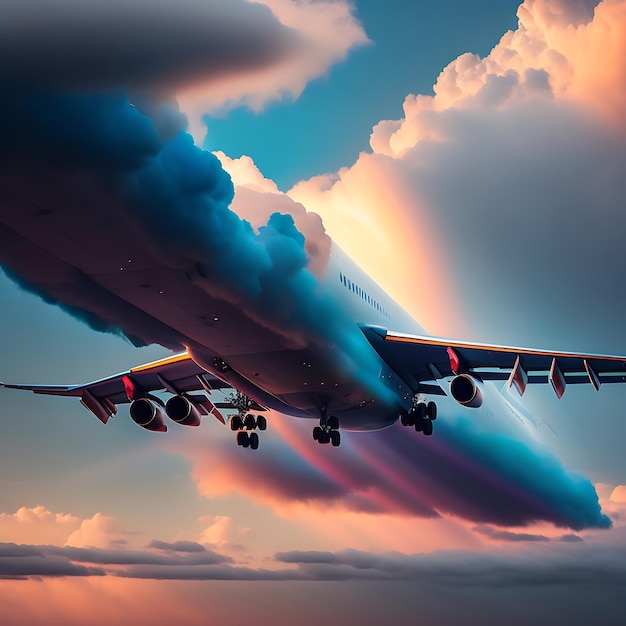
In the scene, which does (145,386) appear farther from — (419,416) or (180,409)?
(419,416)

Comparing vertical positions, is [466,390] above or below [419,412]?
below

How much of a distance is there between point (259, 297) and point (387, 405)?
1127 cm

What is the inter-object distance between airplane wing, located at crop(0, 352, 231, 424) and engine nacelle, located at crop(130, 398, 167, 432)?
303 mm

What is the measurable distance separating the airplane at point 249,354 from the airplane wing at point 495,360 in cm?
5

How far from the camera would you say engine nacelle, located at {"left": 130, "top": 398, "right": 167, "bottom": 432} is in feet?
113

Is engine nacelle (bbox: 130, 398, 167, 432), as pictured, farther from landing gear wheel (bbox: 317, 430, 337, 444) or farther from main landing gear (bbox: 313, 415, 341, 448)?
landing gear wheel (bbox: 317, 430, 337, 444)

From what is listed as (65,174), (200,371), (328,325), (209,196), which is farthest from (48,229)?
(200,371)

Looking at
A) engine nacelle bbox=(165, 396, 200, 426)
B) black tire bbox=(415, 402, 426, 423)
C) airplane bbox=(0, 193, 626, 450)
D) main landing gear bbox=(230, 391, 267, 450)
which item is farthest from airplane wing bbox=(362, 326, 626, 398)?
engine nacelle bbox=(165, 396, 200, 426)

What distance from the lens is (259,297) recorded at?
2248 centimetres

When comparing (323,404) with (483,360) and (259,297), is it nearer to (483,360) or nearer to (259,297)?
(483,360)

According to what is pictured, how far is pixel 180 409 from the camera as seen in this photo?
3503 centimetres

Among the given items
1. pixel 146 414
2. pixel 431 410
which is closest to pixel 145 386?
pixel 146 414

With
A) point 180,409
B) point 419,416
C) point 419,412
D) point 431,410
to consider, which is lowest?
point 180,409

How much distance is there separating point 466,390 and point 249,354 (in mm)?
9003
